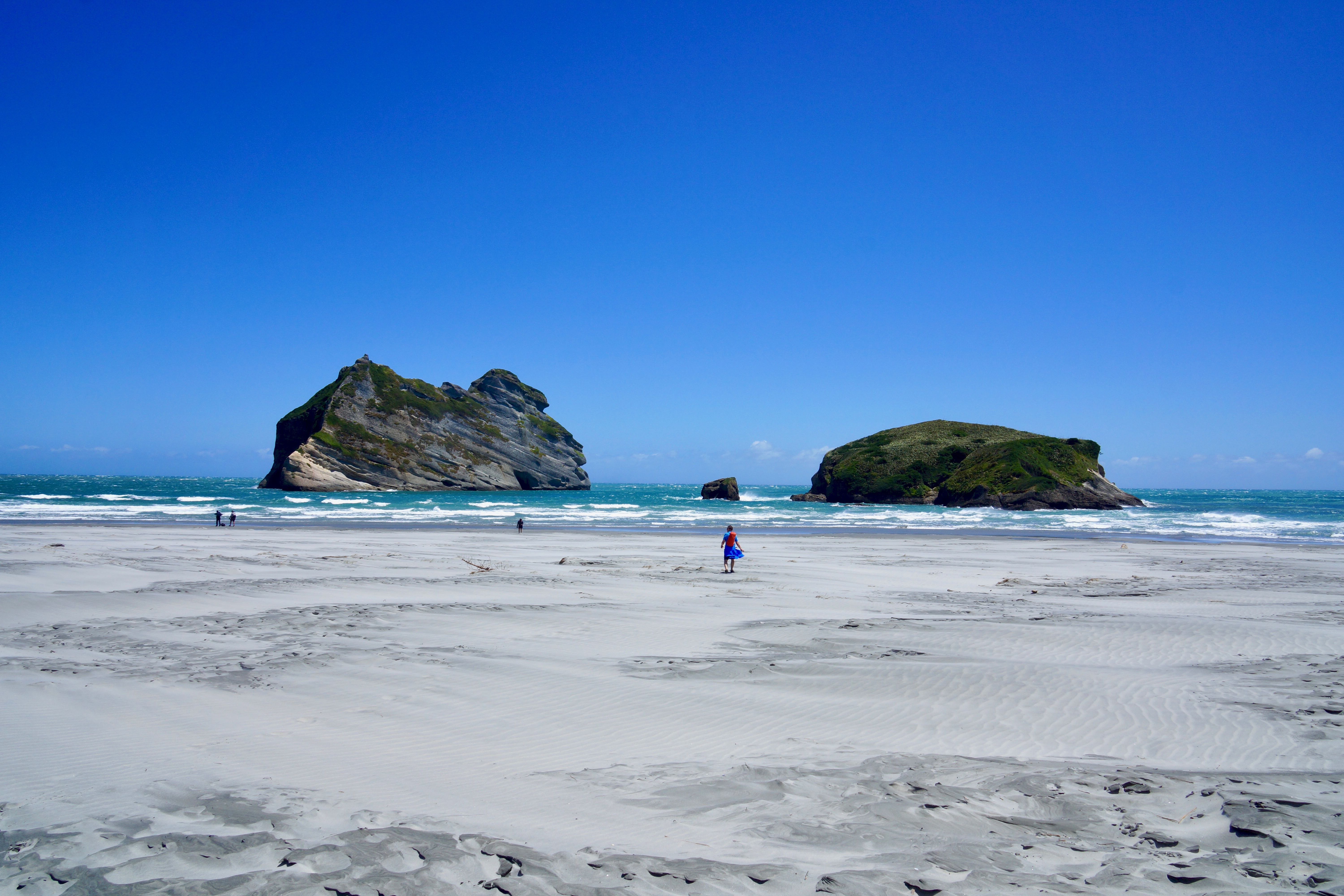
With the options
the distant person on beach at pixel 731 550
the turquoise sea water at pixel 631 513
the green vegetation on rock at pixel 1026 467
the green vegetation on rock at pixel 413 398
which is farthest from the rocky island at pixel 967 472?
the distant person on beach at pixel 731 550

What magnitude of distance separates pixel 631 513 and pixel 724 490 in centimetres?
3330

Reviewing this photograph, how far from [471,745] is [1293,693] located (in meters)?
8.75

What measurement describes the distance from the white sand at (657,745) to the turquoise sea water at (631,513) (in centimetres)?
3158

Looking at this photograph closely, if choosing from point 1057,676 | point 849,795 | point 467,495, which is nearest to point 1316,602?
point 1057,676

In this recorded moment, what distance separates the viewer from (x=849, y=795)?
5.04m

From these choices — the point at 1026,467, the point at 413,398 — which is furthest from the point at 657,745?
→ the point at 413,398

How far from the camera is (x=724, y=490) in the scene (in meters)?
90.9

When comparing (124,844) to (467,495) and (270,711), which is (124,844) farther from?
(467,495)

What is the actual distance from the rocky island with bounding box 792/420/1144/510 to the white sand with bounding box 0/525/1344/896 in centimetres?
6293

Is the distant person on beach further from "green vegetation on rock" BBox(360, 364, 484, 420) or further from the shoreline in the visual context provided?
"green vegetation on rock" BBox(360, 364, 484, 420)

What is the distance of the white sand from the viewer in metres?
4.01

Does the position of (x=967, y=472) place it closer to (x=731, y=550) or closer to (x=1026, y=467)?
(x=1026, y=467)

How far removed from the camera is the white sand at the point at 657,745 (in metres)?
4.01

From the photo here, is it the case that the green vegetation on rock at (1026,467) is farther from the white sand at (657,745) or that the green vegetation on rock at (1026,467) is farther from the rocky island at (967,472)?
the white sand at (657,745)
